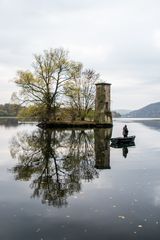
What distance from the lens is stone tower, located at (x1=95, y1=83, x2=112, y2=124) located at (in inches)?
2511

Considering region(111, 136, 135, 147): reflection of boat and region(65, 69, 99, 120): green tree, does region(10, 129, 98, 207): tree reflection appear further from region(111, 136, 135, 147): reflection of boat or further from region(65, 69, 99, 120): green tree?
region(65, 69, 99, 120): green tree

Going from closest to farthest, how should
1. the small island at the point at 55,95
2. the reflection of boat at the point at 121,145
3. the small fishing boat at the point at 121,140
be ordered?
1. the reflection of boat at the point at 121,145
2. the small fishing boat at the point at 121,140
3. the small island at the point at 55,95

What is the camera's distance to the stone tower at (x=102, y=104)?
63.8 m

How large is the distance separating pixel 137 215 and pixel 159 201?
2.03m

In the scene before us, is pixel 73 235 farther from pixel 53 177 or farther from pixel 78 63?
pixel 78 63

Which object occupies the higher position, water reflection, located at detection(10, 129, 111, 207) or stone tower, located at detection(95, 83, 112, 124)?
stone tower, located at detection(95, 83, 112, 124)

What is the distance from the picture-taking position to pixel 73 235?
8.41m

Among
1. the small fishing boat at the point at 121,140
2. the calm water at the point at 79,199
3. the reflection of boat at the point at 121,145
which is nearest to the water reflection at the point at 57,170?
the calm water at the point at 79,199

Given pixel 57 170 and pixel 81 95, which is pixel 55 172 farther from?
pixel 81 95

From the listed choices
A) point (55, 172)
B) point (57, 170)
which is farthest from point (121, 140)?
point (55, 172)

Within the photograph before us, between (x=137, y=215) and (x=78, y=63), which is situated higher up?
(x=78, y=63)

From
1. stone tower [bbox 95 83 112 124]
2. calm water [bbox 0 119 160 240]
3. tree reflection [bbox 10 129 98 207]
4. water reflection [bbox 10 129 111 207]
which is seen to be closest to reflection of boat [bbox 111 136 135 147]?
water reflection [bbox 10 129 111 207]

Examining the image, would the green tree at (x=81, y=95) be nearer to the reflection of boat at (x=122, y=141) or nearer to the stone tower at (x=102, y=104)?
the stone tower at (x=102, y=104)

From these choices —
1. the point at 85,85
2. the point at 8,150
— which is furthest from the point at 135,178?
the point at 85,85
